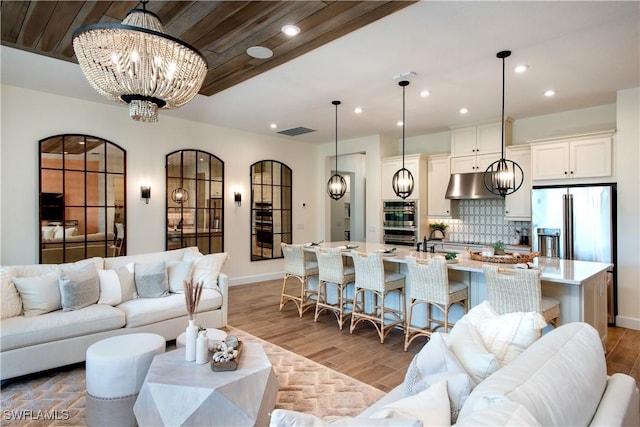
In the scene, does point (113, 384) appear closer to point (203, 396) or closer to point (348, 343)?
point (203, 396)

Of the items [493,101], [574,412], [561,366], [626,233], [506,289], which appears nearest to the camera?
[574,412]

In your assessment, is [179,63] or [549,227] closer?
[179,63]

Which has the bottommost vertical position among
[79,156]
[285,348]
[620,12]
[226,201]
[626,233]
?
[285,348]

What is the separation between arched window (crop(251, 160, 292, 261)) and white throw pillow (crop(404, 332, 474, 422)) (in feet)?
19.7

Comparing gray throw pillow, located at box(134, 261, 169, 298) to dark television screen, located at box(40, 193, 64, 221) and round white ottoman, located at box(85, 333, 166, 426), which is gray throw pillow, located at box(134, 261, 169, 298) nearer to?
round white ottoman, located at box(85, 333, 166, 426)

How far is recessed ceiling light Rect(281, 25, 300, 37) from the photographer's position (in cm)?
306

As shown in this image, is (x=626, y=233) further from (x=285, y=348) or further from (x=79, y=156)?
(x=79, y=156)

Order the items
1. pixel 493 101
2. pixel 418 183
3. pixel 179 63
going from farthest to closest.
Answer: pixel 418 183 < pixel 493 101 < pixel 179 63

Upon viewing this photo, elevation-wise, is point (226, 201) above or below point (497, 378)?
above

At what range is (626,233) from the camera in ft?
14.9

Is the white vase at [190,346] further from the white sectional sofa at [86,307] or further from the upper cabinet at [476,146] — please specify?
the upper cabinet at [476,146]

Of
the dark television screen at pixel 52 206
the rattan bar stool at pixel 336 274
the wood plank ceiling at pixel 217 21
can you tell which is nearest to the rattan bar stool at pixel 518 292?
the rattan bar stool at pixel 336 274

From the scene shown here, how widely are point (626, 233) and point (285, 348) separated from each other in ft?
14.7

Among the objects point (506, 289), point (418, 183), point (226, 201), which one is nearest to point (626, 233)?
point (506, 289)
